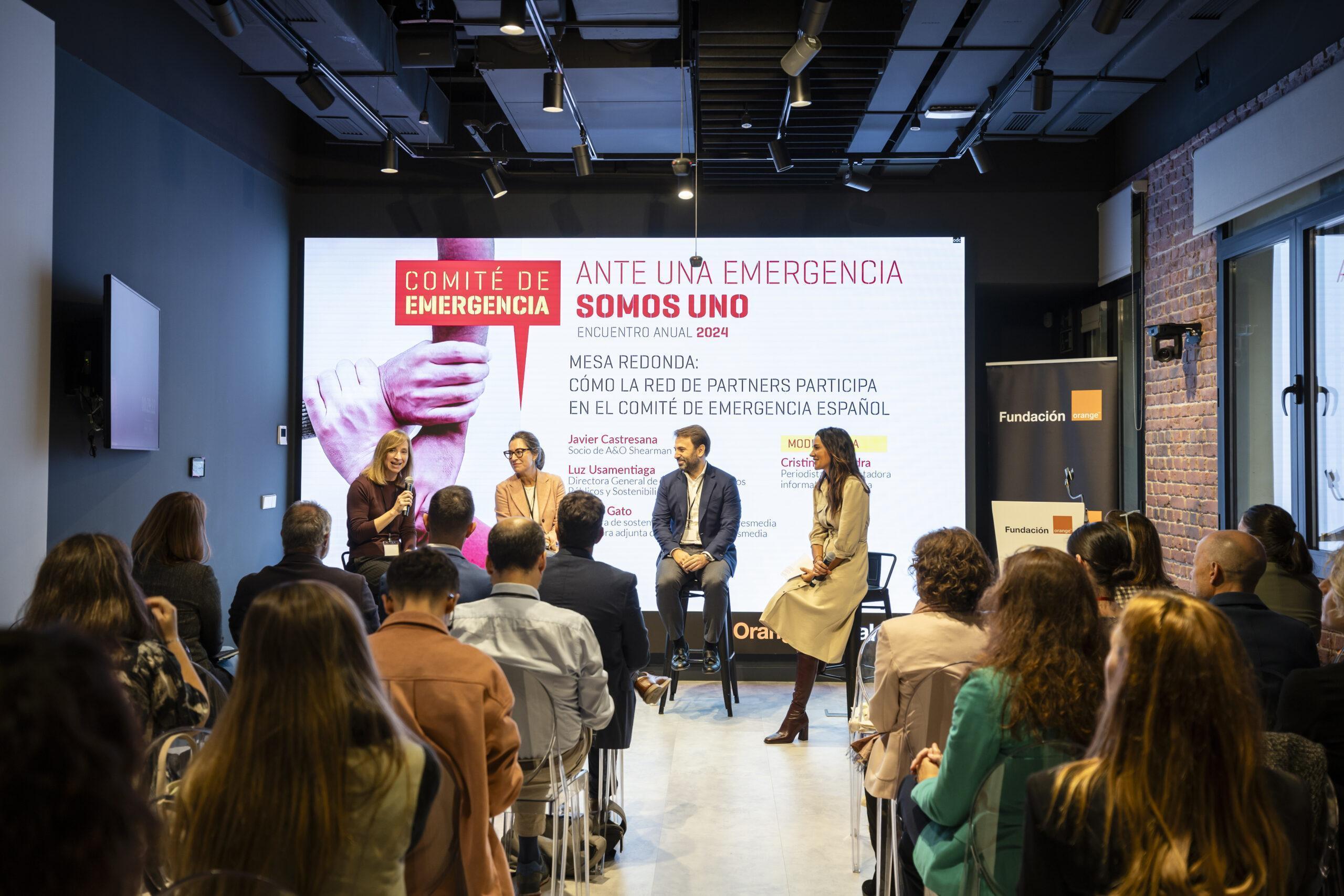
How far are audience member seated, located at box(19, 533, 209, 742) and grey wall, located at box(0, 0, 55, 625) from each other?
7.03ft

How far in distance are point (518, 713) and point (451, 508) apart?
3.67 ft

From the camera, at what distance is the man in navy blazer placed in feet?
17.8

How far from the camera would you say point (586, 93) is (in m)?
5.77

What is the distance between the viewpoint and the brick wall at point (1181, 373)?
5.54 meters

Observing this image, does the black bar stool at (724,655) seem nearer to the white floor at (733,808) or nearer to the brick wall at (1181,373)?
the white floor at (733,808)

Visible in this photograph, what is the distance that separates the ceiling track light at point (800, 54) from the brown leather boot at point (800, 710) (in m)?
2.92

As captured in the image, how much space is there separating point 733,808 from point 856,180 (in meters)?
4.34

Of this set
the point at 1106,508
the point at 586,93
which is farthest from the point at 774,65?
the point at 1106,508

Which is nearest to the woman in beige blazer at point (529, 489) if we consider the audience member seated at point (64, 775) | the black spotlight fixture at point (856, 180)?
the black spotlight fixture at point (856, 180)

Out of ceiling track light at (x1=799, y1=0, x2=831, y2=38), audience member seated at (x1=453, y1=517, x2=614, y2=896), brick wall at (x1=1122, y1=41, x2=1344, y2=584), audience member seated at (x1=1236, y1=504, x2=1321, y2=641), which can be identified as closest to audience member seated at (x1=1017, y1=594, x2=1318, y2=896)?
audience member seated at (x1=453, y1=517, x2=614, y2=896)

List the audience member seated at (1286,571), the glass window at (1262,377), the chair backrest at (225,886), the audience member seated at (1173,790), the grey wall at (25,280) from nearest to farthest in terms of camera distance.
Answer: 1. the chair backrest at (225,886)
2. the audience member seated at (1173,790)
3. the audience member seated at (1286,571)
4. the grey wall at (25,280)
5. the glass window at (1262,377)

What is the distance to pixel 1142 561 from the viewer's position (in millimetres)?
3080

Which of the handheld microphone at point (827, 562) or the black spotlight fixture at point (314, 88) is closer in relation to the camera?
the handheld microphone at point (827, 562)

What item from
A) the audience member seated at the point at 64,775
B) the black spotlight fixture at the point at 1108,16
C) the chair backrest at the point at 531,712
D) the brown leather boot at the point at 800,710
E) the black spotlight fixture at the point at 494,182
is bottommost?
the brown leather boot at the point at 800,710
